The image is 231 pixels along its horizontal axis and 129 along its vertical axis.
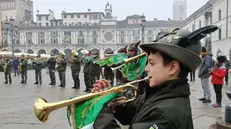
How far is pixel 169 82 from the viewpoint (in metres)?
1.57

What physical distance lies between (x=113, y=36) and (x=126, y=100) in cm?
8216

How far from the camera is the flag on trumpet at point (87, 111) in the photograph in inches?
62.9

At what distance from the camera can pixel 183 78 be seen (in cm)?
161

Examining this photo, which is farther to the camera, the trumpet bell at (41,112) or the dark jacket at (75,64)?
the dark jacket at (75,64)

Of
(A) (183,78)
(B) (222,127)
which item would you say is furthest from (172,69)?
(B) (222,127)

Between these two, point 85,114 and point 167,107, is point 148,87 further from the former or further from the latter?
point 85,114

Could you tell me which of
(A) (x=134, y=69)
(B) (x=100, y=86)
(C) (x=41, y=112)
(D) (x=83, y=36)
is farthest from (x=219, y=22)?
(D) (x=83, y=36)

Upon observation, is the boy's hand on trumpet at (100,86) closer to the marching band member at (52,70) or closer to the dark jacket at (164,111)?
the dark jacket at (164,111)

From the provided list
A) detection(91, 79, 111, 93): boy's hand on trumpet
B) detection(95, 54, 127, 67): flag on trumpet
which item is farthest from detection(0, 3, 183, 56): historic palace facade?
detection(91, 79, 111, 93): boy's hand on trumpet

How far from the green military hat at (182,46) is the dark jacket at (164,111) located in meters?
0.14

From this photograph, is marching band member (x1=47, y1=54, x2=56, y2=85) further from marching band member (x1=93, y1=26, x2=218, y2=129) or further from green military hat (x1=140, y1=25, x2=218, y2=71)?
green military hat (x1=140, y1=25, x2=218, y2=71)

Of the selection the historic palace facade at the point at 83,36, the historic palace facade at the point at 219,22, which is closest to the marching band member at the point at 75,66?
the historic palace facade at the point at 219,22

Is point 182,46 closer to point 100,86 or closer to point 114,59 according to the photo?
point 100,86

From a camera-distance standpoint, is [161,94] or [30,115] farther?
[30,115]
